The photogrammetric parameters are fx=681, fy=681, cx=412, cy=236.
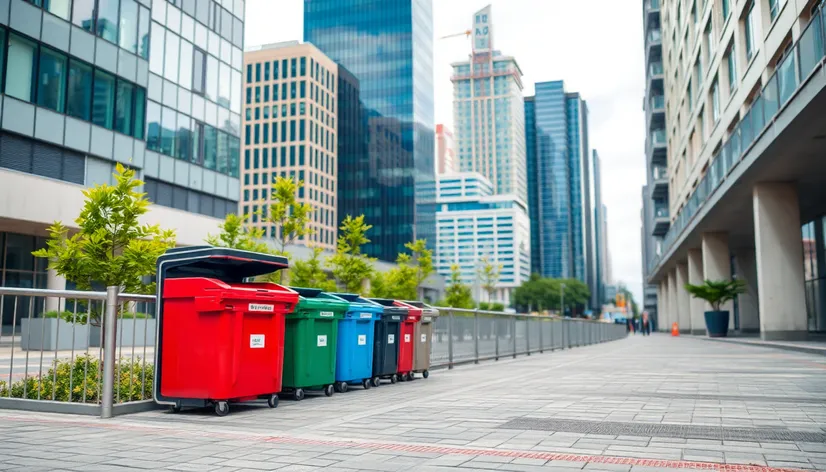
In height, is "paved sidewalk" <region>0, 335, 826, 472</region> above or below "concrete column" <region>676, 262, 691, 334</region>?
below

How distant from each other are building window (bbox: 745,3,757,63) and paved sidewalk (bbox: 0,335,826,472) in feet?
58.4

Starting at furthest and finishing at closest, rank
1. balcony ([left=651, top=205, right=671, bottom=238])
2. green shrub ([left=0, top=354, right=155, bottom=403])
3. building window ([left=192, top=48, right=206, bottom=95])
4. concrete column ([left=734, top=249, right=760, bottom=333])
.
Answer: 1. balcony ([left=651, top=205, right=671, bottom=238])
2. building window ([left=192, top=48, right=206, bottom=95])
3. concrete column ([left=734, top=249, right=760, bottom=333])
4. green shrub ([left=0, top=354, right=155, bottom=403])

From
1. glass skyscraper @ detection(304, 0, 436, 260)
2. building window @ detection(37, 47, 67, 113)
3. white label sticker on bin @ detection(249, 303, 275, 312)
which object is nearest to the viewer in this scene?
white label sticker on bin @ detection(249, 303, 275, 312)

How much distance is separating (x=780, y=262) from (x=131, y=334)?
22.3 m

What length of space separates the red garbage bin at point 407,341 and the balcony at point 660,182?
52.8 meters

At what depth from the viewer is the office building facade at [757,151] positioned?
1741 centimetres

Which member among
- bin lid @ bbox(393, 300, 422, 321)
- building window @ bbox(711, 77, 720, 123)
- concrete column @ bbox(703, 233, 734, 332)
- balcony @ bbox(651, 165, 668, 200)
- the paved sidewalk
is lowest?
the paved sidewalk

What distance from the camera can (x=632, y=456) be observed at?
17.1 feet

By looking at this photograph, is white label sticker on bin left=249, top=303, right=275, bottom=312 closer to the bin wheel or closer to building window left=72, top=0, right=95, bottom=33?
the bin wheel

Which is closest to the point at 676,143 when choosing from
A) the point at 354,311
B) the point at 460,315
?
the point at 460,315

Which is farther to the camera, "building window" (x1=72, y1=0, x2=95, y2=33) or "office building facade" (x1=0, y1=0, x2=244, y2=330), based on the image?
"building window" (x1=72, y1=0, x2=95, y2=33)

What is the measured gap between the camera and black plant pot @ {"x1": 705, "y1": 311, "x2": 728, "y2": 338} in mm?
34000

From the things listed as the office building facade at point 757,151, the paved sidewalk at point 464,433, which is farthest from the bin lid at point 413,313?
the office building facade at point 757,151

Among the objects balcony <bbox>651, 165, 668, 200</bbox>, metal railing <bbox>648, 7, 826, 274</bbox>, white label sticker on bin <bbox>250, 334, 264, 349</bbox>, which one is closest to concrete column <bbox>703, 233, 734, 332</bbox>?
metal railing <bbox>648, 7, 826, 274</bbox>
